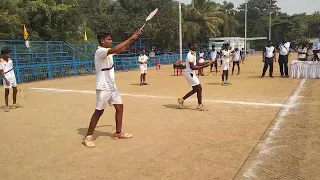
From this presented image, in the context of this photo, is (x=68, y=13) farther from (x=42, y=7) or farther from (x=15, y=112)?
(x=15, y=112)

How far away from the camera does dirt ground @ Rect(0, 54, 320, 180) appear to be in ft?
14.1

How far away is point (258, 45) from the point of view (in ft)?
221

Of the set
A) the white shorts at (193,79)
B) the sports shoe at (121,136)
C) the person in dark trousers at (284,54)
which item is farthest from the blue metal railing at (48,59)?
the sports shoe at (121,136)

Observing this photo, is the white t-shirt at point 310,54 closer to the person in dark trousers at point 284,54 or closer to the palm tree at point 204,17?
the person in dark trousers at point 284,54

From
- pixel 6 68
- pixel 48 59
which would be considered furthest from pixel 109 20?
pixel 6 68

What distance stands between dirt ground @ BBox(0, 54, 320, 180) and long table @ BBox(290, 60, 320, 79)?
246 inches

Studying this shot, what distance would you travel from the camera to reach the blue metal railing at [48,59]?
61.5 ft

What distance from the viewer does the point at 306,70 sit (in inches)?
602

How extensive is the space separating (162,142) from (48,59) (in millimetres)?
17096

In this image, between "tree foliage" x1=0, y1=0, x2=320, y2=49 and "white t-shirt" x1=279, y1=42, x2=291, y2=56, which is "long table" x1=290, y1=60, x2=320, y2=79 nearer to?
"white t-shirt" x1=279, y1=42, x2=291, y2=56

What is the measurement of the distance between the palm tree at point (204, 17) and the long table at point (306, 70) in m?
24.3

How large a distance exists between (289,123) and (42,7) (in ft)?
68.1

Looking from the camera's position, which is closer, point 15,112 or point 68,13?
point 15,112

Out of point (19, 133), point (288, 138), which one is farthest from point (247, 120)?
point (19, 133)
